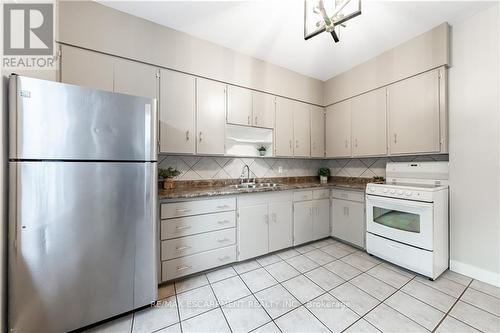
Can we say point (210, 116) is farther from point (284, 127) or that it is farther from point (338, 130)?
point (338, 130)

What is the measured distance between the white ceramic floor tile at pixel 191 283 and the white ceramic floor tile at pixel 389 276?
70.1 inches

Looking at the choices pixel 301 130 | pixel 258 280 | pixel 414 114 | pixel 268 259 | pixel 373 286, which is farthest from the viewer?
pixel 301 130

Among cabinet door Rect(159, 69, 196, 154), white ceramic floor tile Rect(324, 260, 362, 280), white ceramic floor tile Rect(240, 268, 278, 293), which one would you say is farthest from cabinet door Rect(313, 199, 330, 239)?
cabinet door Rect(159, 69, 196, 154)

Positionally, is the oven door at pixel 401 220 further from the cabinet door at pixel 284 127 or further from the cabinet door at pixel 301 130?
the cabinet door at pixel 284 127

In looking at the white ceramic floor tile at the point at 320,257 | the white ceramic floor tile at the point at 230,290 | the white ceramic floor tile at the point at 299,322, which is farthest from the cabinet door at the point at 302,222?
the white ceramic floor tile at the point at 299,322

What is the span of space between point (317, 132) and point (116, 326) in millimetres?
3360

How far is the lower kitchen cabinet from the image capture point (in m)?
2.57

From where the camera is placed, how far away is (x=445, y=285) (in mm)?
1810

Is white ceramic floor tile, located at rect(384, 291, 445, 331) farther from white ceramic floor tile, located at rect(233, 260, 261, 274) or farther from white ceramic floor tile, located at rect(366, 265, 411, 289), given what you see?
white ceramic floor tile, located at rect(233, 260, 261, 274)

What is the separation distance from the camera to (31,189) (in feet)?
3.74

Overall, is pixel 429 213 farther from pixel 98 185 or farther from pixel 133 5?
pixel 133 5

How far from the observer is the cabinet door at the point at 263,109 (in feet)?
8.61

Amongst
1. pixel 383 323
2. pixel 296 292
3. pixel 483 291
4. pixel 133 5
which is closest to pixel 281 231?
pixel 296 292

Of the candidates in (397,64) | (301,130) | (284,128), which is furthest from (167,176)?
(397,64)
